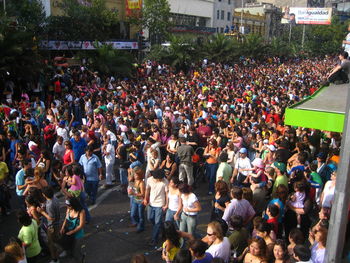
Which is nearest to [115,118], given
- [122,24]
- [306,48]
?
[122,24]

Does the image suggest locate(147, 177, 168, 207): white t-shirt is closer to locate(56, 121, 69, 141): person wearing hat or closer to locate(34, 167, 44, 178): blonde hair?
locate(34, 167, 44, 178): blonde hair

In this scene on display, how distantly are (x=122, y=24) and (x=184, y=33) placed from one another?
14.7 m

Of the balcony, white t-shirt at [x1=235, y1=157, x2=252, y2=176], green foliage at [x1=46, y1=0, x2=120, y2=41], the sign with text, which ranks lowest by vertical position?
white t-shirt at [x1=235, y1=157, x2=252, y2=176]

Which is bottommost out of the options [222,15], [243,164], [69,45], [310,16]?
[243,164]

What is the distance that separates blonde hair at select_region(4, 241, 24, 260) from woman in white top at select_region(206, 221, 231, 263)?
221 cm

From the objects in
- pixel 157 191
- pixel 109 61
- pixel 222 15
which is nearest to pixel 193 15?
pixel 222 15

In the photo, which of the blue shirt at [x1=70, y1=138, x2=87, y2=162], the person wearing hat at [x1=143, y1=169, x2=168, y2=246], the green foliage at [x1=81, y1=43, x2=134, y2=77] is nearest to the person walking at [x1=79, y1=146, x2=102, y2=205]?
the blue shirt at [x1=70, y1=138, x2=87, y2=162]

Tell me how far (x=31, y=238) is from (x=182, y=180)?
Answer: 369 cm

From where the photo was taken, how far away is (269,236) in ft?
15.5

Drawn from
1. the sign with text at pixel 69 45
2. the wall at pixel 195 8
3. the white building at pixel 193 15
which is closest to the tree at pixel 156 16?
the white building at pixel 193 15

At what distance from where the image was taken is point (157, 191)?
6.02 metres

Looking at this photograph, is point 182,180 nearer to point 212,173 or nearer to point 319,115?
point 212,173

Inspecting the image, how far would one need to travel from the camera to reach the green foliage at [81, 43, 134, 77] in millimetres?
21266

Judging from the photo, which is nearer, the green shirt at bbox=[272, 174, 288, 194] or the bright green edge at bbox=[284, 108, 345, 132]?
the bright green edge at bbox=[284, 108, 345, 132]
